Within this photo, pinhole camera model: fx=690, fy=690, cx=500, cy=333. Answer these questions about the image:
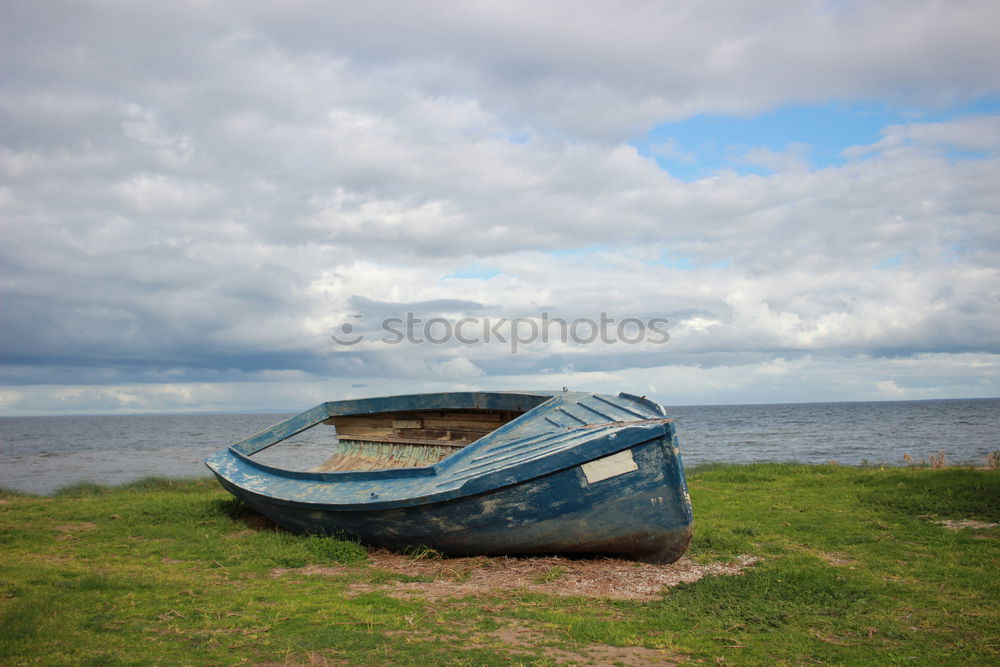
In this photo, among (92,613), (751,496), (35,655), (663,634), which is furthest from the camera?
(751,496)

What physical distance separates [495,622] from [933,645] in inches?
111

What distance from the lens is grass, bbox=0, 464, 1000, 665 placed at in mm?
4270

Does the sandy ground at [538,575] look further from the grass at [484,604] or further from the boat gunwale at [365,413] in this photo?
the boat gunwale at [365,413]

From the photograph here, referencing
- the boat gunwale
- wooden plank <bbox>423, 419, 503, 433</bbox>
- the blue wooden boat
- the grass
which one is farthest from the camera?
wooden plank <bbox>423, 419, 503, 433</bbox>

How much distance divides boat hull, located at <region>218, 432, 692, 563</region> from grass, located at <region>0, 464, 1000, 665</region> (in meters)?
0.37

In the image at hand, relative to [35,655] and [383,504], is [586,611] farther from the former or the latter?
[35,655]

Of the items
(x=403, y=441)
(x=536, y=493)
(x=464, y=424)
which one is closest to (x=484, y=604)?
(x=536, y=493)

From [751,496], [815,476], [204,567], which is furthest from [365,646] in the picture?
[815,476]

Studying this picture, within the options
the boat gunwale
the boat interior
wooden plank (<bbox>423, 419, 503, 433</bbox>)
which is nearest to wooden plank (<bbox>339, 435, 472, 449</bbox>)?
the boat interior

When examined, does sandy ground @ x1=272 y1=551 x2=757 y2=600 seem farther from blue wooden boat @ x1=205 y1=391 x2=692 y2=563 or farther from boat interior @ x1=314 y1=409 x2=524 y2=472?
boat interior @ x1=314 y1=409 x2=524 y2=472

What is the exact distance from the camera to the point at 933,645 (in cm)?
436

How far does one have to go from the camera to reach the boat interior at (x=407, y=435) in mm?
9578

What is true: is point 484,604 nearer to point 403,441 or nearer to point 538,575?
point 538,575

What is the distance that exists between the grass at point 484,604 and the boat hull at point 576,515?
0.37m
